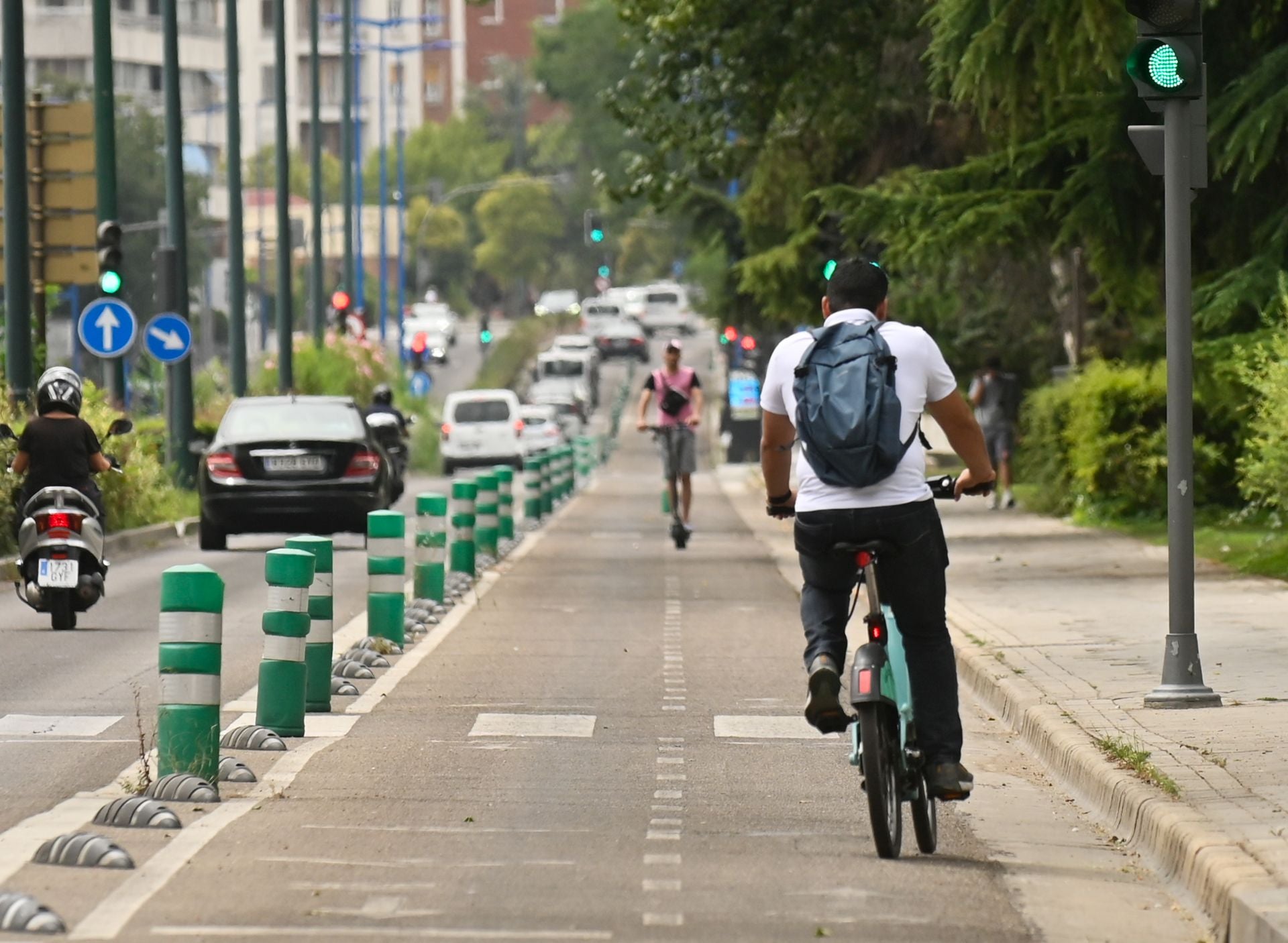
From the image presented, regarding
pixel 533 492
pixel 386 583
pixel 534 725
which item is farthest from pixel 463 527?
pixel 533 492

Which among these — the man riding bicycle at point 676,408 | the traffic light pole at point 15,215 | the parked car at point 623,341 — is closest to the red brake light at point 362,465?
the man riding bicycle at point 676,408

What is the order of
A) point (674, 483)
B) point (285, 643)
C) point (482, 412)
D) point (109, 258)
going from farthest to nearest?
1. point (482, 412)
2. point (109, 258)
3. point (674, 483)
4. point (285, 643)

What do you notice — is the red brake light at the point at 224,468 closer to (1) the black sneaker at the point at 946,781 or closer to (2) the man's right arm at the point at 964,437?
(2) the man's right arm at the point at 964,437

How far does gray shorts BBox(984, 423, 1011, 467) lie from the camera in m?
31.2

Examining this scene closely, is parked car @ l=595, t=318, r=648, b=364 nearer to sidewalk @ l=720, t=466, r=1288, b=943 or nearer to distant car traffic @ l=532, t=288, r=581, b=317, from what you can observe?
distant car traffic @ l=532, t=288, r=581, b=317

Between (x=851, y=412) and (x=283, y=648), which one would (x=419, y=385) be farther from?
(x=851, y=412)

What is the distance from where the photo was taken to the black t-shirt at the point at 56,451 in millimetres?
16703

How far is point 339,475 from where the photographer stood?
84.8 feet

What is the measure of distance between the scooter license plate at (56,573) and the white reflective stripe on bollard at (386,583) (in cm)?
239

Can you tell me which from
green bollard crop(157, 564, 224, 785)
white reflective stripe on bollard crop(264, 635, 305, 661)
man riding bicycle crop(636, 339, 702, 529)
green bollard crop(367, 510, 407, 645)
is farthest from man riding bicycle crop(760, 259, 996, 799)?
man riding bicycle crop(636, 339, 702, 529)

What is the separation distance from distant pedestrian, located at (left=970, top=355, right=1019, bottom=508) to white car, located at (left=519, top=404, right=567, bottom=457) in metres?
29.8

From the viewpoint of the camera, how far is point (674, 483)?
26484mm

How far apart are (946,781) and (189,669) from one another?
2520 millimetres

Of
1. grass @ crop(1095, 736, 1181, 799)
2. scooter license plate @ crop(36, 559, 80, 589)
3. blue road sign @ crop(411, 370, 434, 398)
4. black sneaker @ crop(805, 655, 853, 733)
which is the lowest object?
grass @ crop(1095, 736, 1181, 799)
